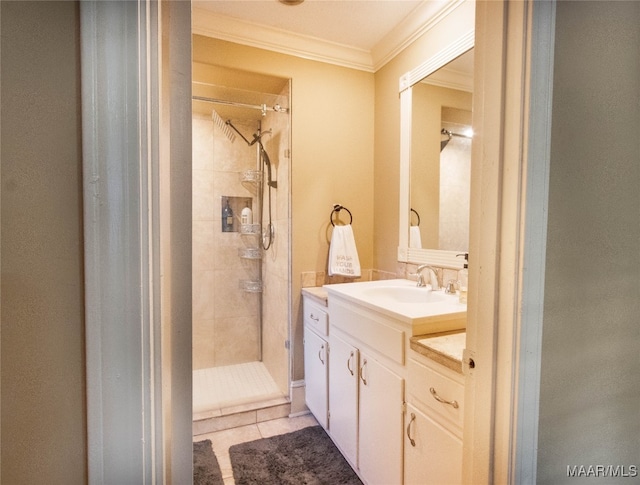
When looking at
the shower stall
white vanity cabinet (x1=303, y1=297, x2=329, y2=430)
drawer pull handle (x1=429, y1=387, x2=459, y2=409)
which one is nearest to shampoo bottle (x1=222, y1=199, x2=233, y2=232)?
the shower stall

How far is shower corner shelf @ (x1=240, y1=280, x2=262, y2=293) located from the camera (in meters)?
3.02

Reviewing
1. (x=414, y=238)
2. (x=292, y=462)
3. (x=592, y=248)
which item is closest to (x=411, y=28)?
(x=414, y=238)

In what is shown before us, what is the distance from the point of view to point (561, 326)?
81 centimetres

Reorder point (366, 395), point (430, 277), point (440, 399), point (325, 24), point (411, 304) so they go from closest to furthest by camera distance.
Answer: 1. point (440, 399)
2. point (366, 395)
3. point (411, 304)
4. point (430, 277)
5. point (325, 24)

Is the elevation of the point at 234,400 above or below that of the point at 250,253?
below

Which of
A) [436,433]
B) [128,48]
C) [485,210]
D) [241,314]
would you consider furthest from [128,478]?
[241,314]

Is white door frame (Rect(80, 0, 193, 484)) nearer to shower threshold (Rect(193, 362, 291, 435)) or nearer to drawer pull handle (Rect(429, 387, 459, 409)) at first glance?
drawer pull handle (Rect(429, 387, 459, 409))

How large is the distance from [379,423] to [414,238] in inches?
42.8

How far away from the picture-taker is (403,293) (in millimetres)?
1922

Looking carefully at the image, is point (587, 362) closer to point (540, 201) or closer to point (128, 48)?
point (540, 201)

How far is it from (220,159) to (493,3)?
2494 mm

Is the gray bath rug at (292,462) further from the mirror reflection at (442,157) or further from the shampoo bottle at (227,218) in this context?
the shampoo bottle at (227,218)

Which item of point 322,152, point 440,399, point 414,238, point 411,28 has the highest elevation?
point 411,28

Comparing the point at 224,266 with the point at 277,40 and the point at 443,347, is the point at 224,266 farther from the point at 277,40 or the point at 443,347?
the point at 443,347
